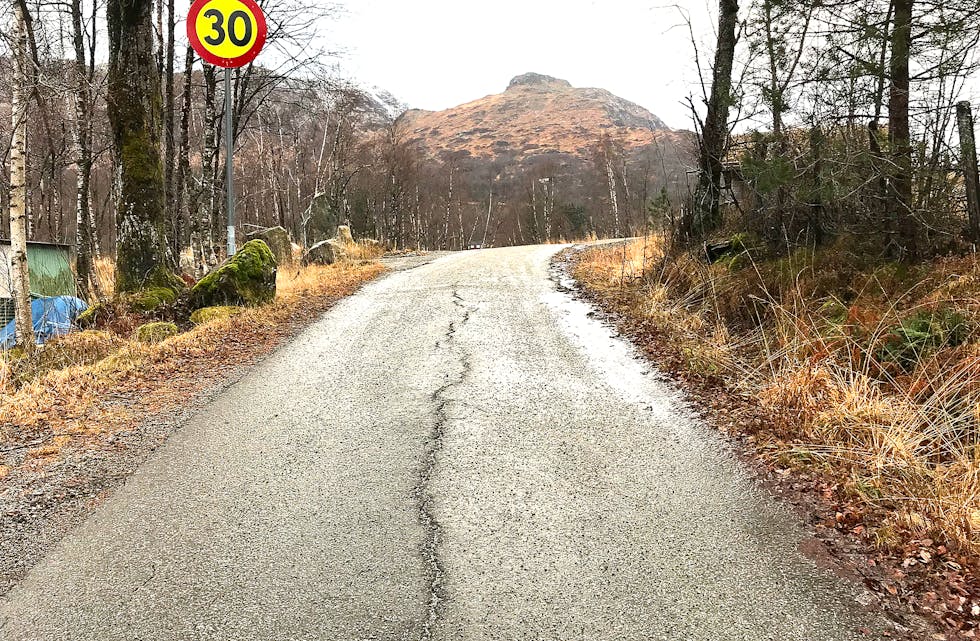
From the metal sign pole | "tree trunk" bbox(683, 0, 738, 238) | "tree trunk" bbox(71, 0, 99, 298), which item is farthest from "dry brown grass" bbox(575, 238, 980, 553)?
"tree trunk" bbox(71, 0, 99, 298)

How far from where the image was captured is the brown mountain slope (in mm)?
110062

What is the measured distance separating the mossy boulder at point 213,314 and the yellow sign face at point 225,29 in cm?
331

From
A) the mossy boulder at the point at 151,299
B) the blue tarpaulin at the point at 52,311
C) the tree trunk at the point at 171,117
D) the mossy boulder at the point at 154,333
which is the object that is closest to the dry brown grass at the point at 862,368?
the mossy boulder at the point at 154,333

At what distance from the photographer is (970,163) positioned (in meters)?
5.05

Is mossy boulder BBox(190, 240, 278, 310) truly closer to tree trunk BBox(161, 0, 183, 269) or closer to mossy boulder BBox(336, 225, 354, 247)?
tree trunk BBox(161, 0, 183, 269)

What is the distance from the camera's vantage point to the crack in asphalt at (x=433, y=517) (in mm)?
2258

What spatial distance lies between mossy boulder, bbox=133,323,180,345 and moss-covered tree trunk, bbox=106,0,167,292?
1.36m

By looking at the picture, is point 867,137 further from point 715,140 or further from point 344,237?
point 344,237

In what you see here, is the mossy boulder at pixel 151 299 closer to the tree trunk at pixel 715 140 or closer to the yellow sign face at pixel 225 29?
the yellow sign face at pixel 225 29

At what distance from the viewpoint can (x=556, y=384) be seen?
4.98m

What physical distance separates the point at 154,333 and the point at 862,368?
702 centimetres

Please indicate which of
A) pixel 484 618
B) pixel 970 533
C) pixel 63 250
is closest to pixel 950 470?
pixel 970 533

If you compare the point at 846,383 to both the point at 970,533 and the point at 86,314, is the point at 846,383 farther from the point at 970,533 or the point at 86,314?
the point at 86,314

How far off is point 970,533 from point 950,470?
1.45ft
